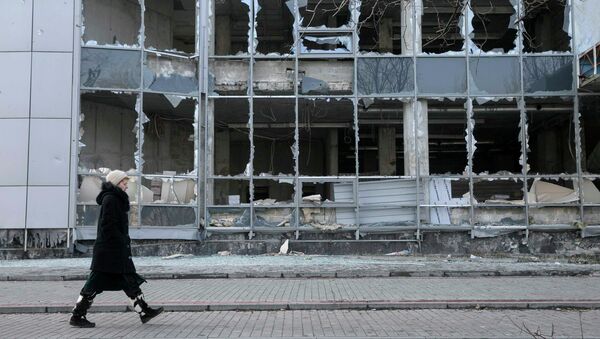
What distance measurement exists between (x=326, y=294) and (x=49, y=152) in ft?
30.8

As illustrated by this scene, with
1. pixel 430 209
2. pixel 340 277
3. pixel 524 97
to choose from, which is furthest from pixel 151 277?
pixel 524 97

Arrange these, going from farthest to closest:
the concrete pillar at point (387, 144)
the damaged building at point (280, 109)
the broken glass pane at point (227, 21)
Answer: the concrete pillar at point (387, 144), the broken glass pane at point (227, 21), the damaged building at point (280, 109)

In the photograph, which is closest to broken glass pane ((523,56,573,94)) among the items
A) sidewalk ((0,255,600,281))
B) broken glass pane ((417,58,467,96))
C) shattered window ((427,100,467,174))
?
broken glass pane ((417,58,467,96))

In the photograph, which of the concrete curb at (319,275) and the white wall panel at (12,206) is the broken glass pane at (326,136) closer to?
the concrete curb at (319,275)

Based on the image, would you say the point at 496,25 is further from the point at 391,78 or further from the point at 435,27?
the point at 391,78

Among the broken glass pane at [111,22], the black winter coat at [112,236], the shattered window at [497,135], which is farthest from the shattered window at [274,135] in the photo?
→ the black winter coat at [112,236]

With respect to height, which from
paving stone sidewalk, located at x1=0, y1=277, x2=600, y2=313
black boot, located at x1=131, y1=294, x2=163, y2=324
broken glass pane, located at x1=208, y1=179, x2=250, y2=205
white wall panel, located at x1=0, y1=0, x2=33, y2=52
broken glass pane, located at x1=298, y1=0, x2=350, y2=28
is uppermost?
broken glass pane, located at x1=298, y1=0, x2=350, y2=28

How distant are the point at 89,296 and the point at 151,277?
462 cm

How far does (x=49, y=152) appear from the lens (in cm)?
1479

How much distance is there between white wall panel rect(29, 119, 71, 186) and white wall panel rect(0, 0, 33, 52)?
2.06 metres

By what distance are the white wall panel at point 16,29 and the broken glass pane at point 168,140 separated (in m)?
4.07

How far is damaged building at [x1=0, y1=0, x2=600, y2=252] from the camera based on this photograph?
584 inches

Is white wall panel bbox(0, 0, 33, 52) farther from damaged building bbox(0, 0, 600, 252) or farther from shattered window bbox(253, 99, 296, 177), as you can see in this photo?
shattered window bbox(253, 99, 296, 177)

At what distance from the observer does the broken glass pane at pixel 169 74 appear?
1595 cm
